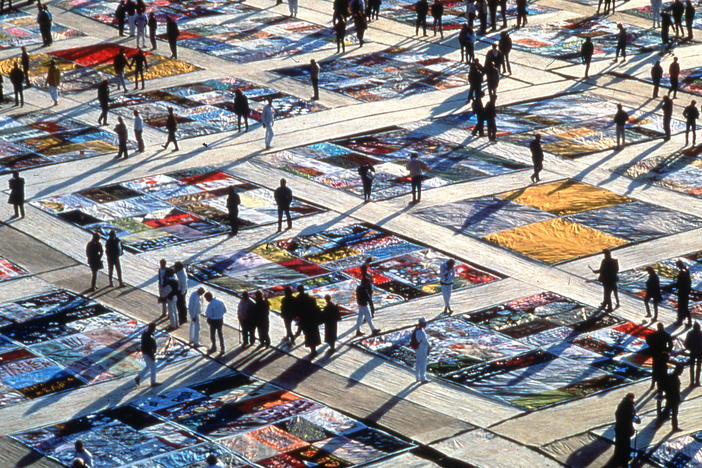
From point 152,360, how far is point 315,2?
34.8 meters

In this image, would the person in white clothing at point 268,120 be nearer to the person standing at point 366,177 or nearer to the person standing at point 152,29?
the person standing at point 366,177

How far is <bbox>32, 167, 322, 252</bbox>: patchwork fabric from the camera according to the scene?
33.8 meters

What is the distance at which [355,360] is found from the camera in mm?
26484

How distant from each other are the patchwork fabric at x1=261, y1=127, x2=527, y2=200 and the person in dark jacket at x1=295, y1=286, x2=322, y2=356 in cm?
967

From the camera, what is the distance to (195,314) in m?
26.7

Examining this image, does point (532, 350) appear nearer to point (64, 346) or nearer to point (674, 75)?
point (64, 346)

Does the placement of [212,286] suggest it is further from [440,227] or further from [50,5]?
[50,5]

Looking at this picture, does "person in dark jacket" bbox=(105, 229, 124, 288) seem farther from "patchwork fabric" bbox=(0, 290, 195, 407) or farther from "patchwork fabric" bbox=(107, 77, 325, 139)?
"patchwork fabric" bbox=(107, 77, 325, 139)

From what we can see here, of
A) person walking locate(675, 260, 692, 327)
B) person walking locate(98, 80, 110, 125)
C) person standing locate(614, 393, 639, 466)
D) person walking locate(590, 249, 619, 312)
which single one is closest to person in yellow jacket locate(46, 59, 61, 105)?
person walking locate(98, 80, 110, 125)

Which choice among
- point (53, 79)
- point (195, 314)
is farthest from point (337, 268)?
point (53, 79)

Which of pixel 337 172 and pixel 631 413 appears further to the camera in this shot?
pixel 337 172

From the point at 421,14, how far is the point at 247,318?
27.3 m

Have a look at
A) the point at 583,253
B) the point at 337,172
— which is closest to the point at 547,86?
the point at 337,172

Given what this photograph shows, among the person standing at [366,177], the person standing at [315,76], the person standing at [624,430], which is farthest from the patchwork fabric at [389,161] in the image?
the person standing at [624,430]
